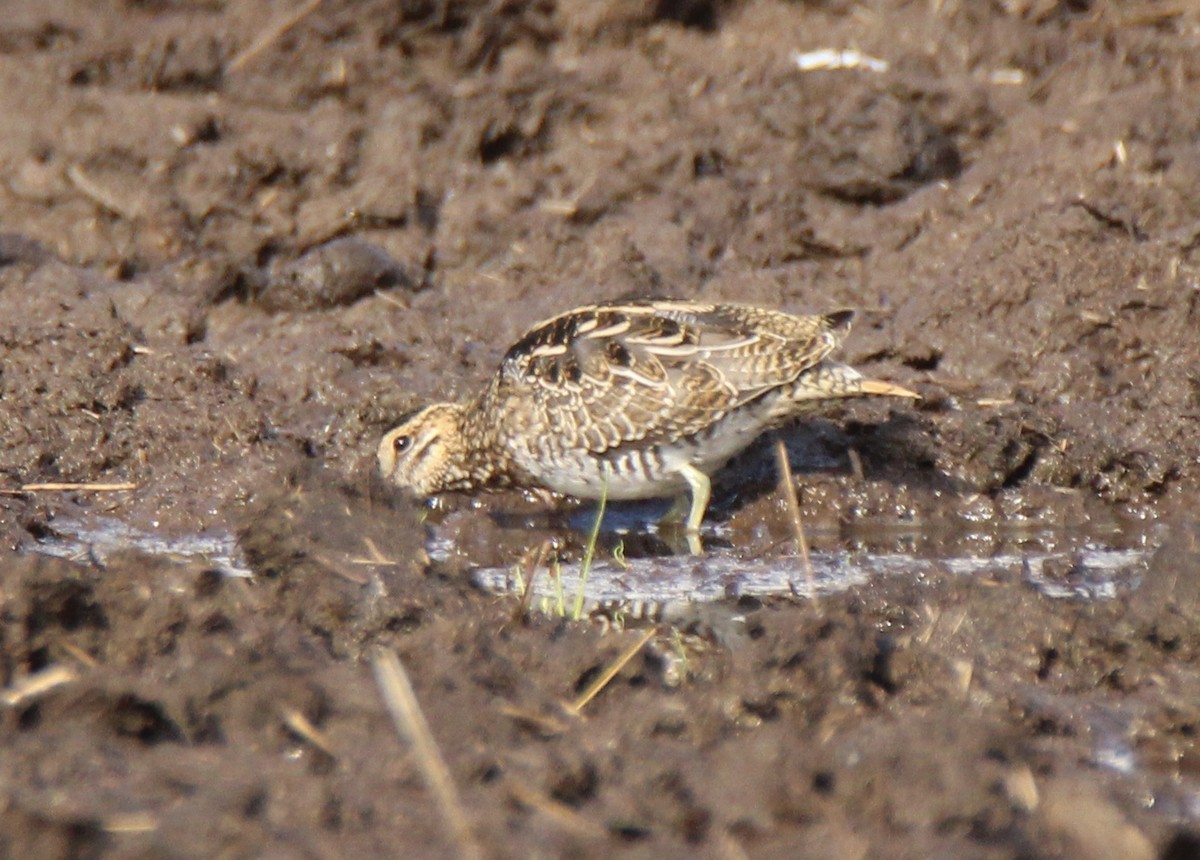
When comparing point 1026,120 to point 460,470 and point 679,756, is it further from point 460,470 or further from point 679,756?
point 679,756

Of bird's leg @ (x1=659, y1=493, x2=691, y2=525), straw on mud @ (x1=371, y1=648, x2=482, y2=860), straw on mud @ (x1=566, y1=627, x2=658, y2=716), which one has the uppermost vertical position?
straw on mud @ (x1=371, y1=648, x2=482, y2=860)

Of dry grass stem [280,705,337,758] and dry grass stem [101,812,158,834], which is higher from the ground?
dry grass stem [101,812,158,834]

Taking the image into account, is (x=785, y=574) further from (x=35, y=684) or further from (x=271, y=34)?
(x=271, y=34)

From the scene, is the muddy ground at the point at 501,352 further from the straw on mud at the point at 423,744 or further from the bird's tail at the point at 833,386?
the bird's tail at the point at 833,386

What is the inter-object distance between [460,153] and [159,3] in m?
2.28

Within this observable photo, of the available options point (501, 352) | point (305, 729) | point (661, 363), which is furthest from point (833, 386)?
point (305, 729)

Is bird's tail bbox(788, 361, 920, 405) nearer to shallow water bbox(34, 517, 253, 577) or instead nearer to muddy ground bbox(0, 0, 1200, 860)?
muddy ground bbox(0, 0, 1200, 860)

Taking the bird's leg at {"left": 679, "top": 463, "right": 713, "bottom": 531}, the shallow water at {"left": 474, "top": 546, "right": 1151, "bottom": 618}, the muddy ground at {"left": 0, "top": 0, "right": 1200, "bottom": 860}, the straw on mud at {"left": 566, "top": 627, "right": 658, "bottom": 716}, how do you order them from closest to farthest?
the muddy ground at {"left": 0, "top": 0, "right": 1200, "bottom": 860} → the straw on mud at {"left": 566, "top": 627, "right": 658, "bottom": 716} → the shallow water at {"left": 474, "top": 546, "right": 1151, "bottom": 618} → the bird's leg at {"left": 679, "top": 463, "right": 713, "bottom": 531}

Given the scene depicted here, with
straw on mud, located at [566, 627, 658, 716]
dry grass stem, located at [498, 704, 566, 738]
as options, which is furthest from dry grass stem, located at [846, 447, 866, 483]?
dry grass stem, located at [498, 704, 566, 738]

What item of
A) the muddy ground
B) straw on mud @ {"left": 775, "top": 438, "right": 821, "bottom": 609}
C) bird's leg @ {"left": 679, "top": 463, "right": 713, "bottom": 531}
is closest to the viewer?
the muddy ground

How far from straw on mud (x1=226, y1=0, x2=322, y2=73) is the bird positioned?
3.61m

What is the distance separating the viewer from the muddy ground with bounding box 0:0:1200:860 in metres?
3.31

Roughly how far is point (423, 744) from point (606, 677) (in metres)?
0.88

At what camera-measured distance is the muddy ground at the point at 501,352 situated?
10.9 ft
